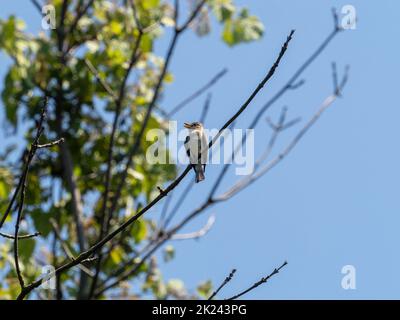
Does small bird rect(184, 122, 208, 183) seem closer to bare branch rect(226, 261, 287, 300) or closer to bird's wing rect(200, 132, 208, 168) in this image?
bird's wing rect(200, 132, 208, 168)

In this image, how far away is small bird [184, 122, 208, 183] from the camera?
504cm

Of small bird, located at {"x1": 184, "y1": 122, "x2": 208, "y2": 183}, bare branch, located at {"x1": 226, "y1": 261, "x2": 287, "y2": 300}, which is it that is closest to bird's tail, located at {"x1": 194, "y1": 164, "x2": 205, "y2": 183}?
small bird, located at {"x1": 184, "y1": 122, "x2": 208, "y2": 183}

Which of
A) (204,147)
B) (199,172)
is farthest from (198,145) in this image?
(199,172)

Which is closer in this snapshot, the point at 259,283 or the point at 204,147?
the point at 259,283

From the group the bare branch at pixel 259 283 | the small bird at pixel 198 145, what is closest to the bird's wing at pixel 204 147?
the small bird at pixel 198 145

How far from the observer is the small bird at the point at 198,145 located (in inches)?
198

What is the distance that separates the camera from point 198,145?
5246 millimetres

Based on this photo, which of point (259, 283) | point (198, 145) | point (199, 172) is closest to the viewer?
point (259, 283)

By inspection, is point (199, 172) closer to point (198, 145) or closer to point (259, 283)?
point (198, 145)
